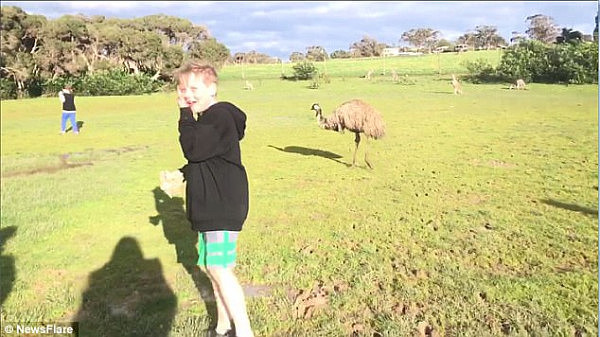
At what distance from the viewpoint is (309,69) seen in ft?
21.9

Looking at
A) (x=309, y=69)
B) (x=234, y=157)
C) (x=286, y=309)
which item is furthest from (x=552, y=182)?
(x=234, y=157)

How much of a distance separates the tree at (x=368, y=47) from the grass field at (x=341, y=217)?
285mm

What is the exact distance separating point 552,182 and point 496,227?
2326 millimetres

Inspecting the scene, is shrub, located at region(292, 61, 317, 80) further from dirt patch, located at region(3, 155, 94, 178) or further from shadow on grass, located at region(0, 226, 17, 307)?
dirt patch, located at region(3, 155, 94, 178)

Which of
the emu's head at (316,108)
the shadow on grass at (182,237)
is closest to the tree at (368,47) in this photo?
the emu's head at (316,108)

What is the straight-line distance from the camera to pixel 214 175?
8.73ft

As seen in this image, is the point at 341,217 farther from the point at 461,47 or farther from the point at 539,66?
the point at 539,66

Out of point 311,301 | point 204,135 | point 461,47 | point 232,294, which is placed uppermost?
point 461,47

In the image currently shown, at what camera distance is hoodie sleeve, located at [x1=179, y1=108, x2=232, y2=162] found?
2506 mm

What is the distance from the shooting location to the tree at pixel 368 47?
237 inches

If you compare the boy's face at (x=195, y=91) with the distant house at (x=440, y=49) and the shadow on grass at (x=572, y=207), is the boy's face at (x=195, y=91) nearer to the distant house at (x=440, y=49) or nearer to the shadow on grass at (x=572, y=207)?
the distant house at (x=440, y=49)

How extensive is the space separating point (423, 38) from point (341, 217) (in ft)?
7.57

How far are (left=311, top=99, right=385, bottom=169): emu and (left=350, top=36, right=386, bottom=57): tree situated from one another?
151 cm

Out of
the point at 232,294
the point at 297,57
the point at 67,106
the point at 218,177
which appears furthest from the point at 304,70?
the point at 67,106
